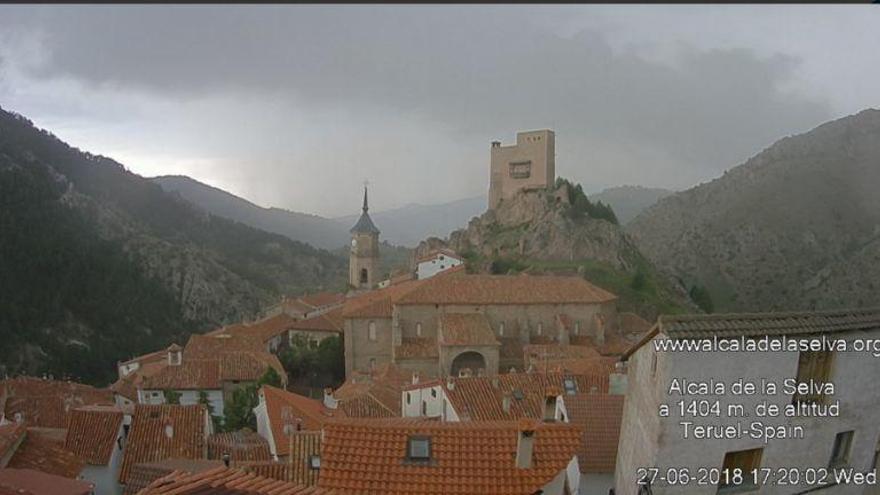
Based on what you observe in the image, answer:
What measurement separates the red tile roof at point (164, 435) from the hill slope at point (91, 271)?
3771cm

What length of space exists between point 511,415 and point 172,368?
2151 cm

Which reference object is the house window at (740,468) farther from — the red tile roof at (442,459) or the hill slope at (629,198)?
the hill slope at (629,198)

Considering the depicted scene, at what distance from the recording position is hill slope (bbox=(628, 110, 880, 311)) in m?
67.1

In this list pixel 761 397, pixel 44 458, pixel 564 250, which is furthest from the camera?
pixel 564 250

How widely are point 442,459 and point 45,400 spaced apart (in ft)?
67.9

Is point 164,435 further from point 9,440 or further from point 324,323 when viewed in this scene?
point 324,323

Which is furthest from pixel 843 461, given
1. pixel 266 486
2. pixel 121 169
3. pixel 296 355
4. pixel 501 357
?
pixel 121 169

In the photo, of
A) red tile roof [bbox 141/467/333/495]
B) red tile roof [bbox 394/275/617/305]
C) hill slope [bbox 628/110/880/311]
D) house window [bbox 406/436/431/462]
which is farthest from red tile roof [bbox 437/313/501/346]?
hill slope [bbox 628/110/880/311]

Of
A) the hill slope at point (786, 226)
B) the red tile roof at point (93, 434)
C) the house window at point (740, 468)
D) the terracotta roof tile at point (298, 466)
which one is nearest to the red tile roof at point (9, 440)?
the red tile roof at point (93, 434)

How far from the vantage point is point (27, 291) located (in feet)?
189

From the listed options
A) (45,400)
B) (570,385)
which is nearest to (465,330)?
(570,385)

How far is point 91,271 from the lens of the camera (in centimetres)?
6631

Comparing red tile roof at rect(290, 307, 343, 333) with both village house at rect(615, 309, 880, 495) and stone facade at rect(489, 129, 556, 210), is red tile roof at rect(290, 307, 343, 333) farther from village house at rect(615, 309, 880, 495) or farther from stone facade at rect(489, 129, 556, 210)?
village house at rect(615, 309, 880, 495)

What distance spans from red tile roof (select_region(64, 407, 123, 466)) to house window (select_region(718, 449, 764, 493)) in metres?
14.9
